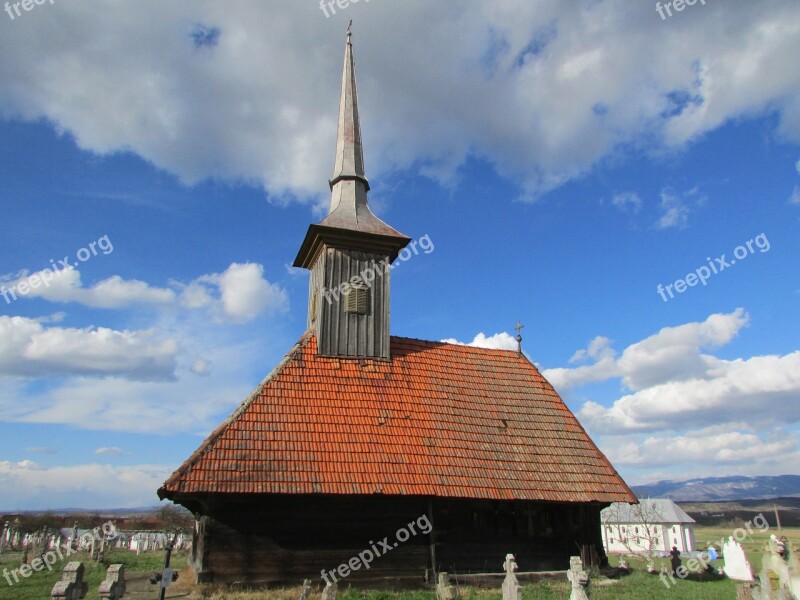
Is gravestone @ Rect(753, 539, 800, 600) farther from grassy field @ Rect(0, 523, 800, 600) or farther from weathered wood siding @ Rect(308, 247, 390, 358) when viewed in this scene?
weathered wood siding @ Rect(308, 247, 390, 358)

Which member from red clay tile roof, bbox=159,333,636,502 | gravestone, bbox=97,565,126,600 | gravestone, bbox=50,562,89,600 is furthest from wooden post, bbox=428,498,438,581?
gravestone, bbox=50,562,89,600

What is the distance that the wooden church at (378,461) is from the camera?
12.0 m

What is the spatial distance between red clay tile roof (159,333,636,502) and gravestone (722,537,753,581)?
17.7ft

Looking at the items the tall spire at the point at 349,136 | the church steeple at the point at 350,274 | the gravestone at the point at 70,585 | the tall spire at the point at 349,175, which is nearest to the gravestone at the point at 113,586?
the gravestone at the point at 70,585

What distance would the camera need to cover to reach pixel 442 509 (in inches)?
531

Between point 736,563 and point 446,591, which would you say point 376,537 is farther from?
point 736,563

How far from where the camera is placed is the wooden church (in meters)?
12.0

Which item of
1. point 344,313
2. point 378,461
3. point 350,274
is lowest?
point 378,461

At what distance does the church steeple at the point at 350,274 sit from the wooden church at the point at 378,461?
4cm

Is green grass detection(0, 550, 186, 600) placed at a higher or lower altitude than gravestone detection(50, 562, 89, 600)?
lower

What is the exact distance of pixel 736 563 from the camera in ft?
56.5

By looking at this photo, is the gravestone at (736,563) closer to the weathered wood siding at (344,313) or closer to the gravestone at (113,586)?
the weathered wood siding at (344,313)

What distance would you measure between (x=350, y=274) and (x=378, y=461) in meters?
5.91

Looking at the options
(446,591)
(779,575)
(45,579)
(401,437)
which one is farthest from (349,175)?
(45,579)
